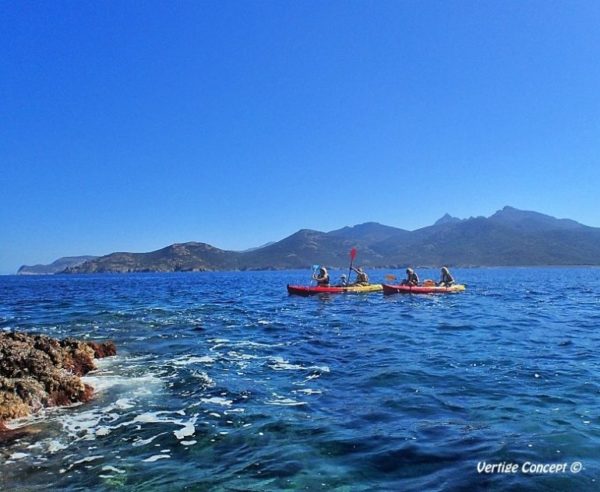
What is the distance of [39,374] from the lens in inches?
445

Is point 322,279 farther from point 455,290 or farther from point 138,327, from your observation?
point 138,327

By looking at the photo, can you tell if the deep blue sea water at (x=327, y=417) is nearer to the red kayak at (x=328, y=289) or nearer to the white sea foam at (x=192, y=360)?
the white sea foam at (x=192, y=360)

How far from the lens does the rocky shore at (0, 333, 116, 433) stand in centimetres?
973

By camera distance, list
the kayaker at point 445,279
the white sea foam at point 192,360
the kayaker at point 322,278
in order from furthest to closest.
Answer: the kayaker at point 322,278 → the kayaker at point 445,279 → the white sea foam at point 192,360

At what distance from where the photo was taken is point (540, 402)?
9672mm

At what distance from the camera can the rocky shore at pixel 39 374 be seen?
9.73 metres

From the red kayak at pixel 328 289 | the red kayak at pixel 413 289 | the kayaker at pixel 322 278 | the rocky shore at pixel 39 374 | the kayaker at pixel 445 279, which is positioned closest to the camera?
the rocky shore at pixel 39 374

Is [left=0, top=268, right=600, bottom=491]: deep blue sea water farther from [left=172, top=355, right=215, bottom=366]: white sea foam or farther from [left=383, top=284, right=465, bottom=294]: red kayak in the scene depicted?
[left=383, top=284, right=465, bottom=294]: red kayak

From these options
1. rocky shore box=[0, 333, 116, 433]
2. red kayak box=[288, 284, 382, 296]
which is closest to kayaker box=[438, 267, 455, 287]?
red kayak box=[288, 284, 382, 296]

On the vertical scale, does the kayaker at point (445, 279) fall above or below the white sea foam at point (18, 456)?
above

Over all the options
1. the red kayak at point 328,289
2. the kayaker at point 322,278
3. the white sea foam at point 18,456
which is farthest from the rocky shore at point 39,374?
the kayaker at point 322,278

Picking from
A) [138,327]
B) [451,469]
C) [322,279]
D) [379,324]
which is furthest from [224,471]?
[322,279]

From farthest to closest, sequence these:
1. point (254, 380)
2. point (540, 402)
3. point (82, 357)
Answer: point (82, 357)
point (254, 380)
point (540, 402)

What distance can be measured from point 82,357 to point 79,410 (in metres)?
4.56
